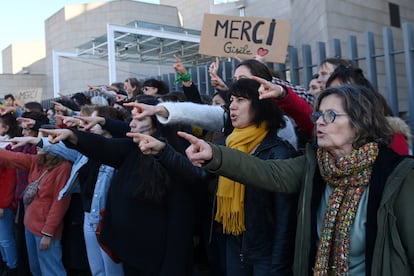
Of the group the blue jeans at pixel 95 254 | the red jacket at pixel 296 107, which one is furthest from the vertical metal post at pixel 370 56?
the blue jeans at pixel 95 254

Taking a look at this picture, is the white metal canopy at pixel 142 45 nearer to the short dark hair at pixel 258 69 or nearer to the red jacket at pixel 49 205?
the red jacket at pixel 49 205

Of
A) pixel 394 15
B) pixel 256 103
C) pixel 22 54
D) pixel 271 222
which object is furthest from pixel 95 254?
Answer: pixel 22 54

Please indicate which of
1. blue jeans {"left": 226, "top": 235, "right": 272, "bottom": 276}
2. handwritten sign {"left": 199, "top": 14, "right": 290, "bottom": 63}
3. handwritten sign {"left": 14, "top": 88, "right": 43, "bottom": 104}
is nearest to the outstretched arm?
blue jeans {"left": 226, "top": 235, "right": 272, "bottom": 276}

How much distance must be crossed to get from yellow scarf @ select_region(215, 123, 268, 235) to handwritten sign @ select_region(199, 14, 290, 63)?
7.03ft

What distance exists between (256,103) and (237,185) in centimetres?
51

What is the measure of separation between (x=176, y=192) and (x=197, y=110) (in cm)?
58

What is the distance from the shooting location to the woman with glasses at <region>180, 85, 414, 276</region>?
5.87 ft

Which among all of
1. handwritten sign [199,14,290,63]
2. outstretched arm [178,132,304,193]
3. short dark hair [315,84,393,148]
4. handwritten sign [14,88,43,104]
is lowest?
outstretched arm [178,132,304,193]

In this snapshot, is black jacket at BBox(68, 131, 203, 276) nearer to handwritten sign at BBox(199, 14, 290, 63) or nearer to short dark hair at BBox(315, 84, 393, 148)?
short dark hair at BBox(315, 84, 393, 148)

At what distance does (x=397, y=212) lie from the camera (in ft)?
5.92

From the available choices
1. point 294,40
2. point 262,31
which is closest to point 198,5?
point 294,40

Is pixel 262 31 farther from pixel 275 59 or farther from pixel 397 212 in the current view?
pixel 397 212

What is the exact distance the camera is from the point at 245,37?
4.80 metres

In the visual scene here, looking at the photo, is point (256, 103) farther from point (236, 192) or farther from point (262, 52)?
point (262, 52)
